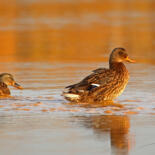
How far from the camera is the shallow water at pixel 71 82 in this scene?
642 cm

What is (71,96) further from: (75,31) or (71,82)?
(75,31)

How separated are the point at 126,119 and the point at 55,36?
1278 cm

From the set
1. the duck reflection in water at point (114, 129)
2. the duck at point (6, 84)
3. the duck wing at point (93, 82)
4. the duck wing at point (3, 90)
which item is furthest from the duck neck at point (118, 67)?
the duck reflection in water at point (114, 129)

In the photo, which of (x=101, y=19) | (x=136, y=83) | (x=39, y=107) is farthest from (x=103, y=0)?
(x=39, y=107)

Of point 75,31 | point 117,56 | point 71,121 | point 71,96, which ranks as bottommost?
point 71,121

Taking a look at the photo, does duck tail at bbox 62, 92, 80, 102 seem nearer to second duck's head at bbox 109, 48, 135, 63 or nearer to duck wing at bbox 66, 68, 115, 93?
duck wing at bbox 66, 68, 115, 93

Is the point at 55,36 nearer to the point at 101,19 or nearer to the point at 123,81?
the point at 101,19

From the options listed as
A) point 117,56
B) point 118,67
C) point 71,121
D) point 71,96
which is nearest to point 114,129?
point 71,121

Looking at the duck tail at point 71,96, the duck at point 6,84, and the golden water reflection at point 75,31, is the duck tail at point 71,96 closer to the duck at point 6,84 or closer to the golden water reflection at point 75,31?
the duck at point 6,84

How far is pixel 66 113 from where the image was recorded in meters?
8.20

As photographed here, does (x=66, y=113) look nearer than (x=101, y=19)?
Yes

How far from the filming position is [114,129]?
701 cm

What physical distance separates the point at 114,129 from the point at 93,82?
8.41 feet

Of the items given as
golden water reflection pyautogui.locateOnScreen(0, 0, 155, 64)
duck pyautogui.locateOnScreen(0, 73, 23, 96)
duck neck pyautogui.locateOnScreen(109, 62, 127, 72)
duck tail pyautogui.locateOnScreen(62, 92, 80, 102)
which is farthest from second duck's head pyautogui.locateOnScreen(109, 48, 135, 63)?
golden water reflection pyautogui.locateOnScreen(0, 0, 155, 64)
